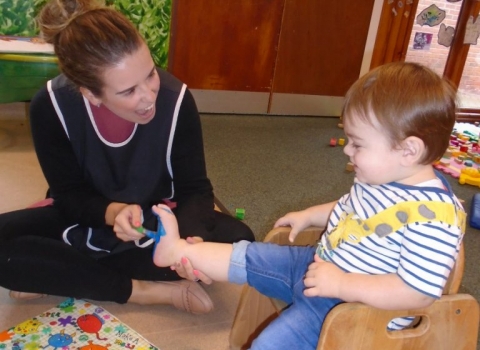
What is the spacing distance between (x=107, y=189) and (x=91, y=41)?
37 centimetres

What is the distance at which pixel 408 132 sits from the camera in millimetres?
739

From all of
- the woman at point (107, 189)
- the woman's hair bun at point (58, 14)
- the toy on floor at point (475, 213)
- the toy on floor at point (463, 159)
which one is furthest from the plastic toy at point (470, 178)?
the woman's hair bun at point (58, 14)

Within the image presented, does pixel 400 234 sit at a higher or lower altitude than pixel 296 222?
higher

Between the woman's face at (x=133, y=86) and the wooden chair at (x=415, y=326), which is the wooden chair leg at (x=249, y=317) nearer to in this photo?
the wooden chair at (x=415, y=326)

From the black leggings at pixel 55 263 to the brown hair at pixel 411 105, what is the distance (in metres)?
0.54

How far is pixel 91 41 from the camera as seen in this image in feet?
3.03

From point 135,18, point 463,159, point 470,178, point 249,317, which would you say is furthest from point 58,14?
point 463,159

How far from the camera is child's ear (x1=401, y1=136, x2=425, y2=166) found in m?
0.74

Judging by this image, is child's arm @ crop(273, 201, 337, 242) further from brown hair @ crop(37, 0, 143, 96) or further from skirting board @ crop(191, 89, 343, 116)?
skirting board @ crop(191, 89, 343, 116)

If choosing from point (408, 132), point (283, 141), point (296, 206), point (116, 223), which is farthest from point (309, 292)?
point (283, 141)

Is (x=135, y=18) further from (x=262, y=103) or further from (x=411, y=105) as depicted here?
(x=411, y=105)

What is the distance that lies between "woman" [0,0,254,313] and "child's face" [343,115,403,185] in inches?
14.6

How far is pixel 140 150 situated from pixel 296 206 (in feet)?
2.73

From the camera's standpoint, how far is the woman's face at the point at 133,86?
95cm
